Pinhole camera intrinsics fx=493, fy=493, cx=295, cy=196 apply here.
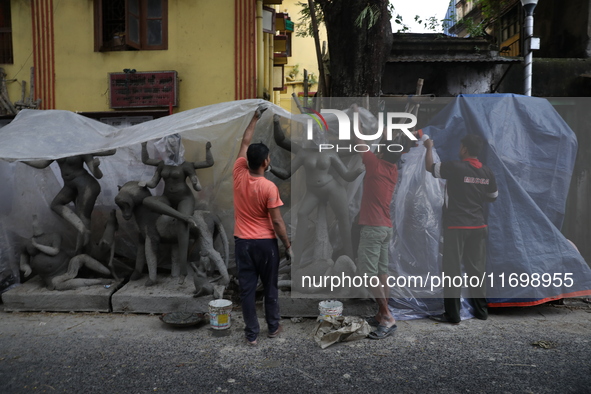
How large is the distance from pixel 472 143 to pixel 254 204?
219 centimetres

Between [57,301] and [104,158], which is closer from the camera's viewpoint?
[57,301]

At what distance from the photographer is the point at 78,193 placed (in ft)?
17.7

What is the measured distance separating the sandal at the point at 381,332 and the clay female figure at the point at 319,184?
0.93 metres

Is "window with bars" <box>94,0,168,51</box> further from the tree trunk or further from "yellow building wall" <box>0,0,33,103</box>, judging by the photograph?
the tree trunk

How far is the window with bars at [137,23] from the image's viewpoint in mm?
8461

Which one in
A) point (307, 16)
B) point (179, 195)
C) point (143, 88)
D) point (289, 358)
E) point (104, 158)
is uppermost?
point (307, 16)

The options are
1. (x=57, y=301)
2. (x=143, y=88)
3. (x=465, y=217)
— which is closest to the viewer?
(x=465, y=217)

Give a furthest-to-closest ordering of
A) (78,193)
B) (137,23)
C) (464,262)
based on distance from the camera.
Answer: (137,23)
(78,193)
(464,262)

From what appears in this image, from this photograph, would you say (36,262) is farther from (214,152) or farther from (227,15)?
(227,15)

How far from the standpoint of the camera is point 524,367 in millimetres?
3666

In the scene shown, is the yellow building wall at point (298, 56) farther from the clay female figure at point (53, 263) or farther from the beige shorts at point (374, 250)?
the beige shorts at point (374, 250)

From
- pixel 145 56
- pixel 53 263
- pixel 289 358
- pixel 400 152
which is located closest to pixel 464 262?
pixel 400 152

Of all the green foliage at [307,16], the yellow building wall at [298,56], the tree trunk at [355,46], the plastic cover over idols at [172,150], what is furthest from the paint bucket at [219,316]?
the yellow building wall at [298,56]

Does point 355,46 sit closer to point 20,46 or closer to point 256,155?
point 256,155
